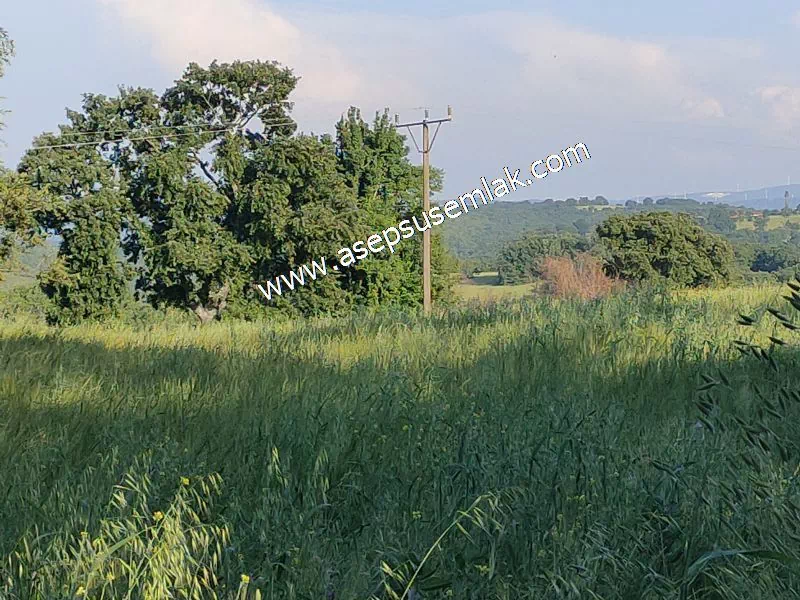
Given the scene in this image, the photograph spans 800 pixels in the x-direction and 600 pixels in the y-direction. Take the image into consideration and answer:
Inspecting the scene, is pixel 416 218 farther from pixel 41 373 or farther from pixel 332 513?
pixel 332 513

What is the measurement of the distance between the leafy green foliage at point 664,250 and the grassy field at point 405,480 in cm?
4697

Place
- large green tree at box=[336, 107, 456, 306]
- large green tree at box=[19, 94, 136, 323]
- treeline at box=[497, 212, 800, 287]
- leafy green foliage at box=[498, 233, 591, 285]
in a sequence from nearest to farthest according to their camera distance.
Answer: large green tree at box=[19, 94, 136, 323] < large green tree at box=[336, 107, 456, 306] < treeline at box=[497, 212, 800, 287] < leafy green foliage at box=[498, 233, 591, 285]

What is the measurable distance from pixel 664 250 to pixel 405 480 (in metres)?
51.1

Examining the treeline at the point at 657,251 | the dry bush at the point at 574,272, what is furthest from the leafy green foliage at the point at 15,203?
the treeline at the point at 657,251

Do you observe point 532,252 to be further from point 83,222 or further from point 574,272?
point 83,222

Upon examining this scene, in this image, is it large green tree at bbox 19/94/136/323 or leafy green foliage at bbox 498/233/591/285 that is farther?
leafy green foliage at bbox 498/233/591/285

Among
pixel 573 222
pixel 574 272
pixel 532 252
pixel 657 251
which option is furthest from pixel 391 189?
pixel 573 222

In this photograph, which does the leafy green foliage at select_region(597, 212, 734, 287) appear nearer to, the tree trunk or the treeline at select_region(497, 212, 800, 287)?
the treeline at select_region(497, 212, 800, 287)

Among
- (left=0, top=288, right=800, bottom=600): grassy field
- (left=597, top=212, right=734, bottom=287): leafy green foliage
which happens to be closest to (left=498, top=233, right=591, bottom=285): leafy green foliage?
(left=597, top=212, right=734, bottom=287): leafy green foliage

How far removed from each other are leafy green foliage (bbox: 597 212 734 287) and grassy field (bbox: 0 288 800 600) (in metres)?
47.0

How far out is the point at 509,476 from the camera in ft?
9.46

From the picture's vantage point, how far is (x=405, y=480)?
3.07 metres

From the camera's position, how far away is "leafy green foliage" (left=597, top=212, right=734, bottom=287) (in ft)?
165

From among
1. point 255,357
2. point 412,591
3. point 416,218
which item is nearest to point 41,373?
point 255,357
